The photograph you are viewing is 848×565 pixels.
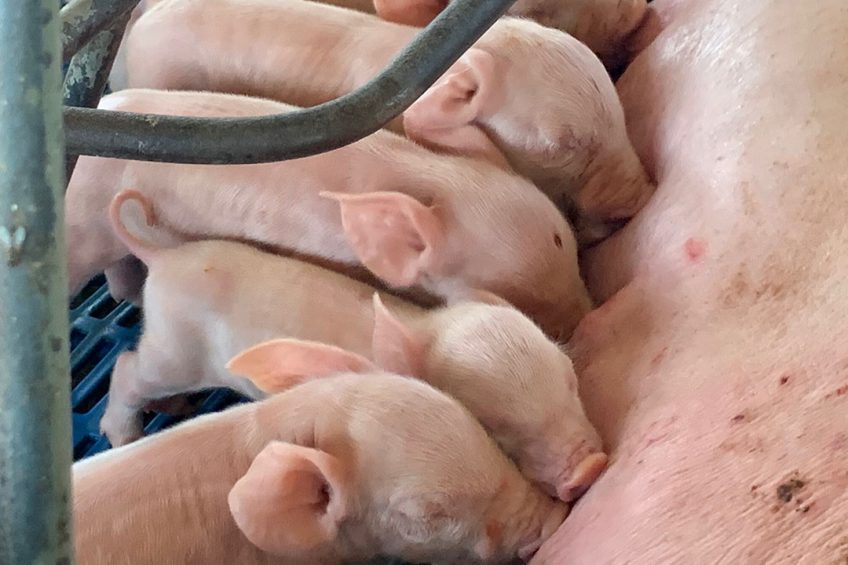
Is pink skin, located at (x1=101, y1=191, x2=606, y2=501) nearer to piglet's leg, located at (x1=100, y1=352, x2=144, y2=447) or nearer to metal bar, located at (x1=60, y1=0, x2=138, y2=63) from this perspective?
piglet's leg, located at (x1=100, y1=352, x2=144, y2=447)

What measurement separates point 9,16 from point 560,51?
103cm

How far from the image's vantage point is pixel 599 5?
169 cm

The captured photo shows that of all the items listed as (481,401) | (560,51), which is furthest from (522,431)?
(560,51)

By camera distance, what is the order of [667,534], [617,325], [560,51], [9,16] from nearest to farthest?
[9,16] < [667,534] < [617,325] < [560,51]

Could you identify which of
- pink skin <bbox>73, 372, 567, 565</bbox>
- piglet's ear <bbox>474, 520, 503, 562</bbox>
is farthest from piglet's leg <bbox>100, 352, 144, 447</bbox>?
piglet's ear <bbox>474, 520, 503, 562</bbox>

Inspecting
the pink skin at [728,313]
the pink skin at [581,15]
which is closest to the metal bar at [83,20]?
the pink skin at [728,313]

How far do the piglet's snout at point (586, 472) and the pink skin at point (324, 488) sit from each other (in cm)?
4

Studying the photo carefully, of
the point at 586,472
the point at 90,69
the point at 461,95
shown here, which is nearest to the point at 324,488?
the point at 586,472

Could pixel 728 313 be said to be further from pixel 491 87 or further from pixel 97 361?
pixel 97 361

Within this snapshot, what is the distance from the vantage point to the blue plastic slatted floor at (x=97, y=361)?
1602 mm

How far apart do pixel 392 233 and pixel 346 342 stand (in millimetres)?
160

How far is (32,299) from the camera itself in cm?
53

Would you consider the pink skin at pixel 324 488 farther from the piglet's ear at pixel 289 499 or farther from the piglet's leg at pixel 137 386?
the piglet's leg at pixel 137 386

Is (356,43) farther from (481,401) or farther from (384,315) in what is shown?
(481,401)
